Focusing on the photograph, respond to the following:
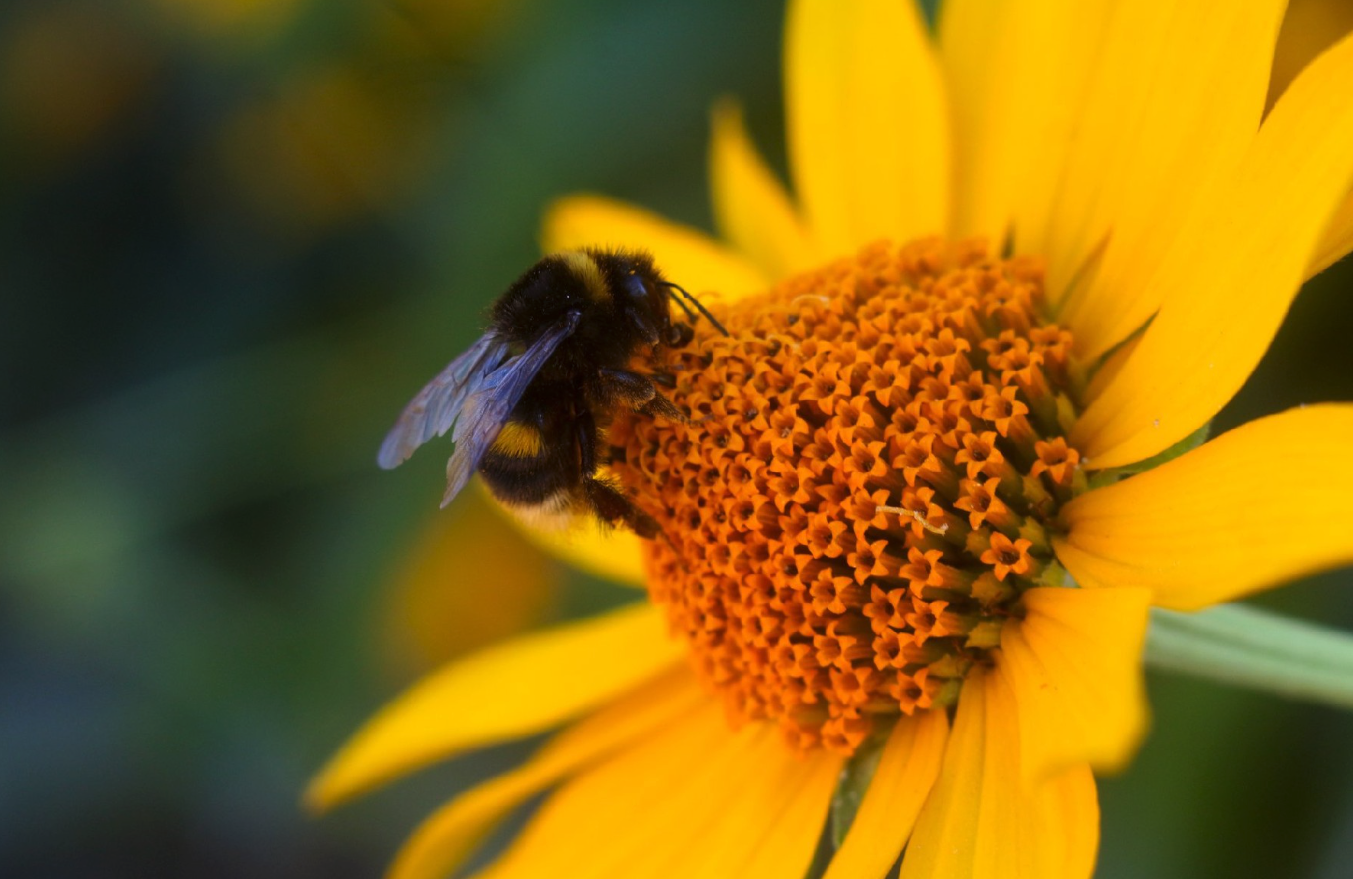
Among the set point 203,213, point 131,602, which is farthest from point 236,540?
point 203,213

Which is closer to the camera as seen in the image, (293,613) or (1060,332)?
(1060,332)

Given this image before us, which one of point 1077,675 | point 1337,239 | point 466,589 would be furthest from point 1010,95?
point 466,589

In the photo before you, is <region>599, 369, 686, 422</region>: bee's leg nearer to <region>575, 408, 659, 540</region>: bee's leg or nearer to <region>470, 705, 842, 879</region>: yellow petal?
<region>575, 408, 659, 540</region>: bee's leg

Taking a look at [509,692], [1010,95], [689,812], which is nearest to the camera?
[689,812]

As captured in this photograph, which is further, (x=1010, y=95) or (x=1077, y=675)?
(x=1010, y=95)

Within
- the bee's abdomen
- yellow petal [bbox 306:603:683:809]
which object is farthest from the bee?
yellow petal [bbox 306:603:683:809]

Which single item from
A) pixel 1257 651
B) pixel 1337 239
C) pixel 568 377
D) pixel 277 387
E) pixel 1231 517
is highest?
pixel 277 387

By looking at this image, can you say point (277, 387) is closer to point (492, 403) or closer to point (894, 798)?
point (492, 403)

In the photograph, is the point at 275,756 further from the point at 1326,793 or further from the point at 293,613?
the point at 1326,793
